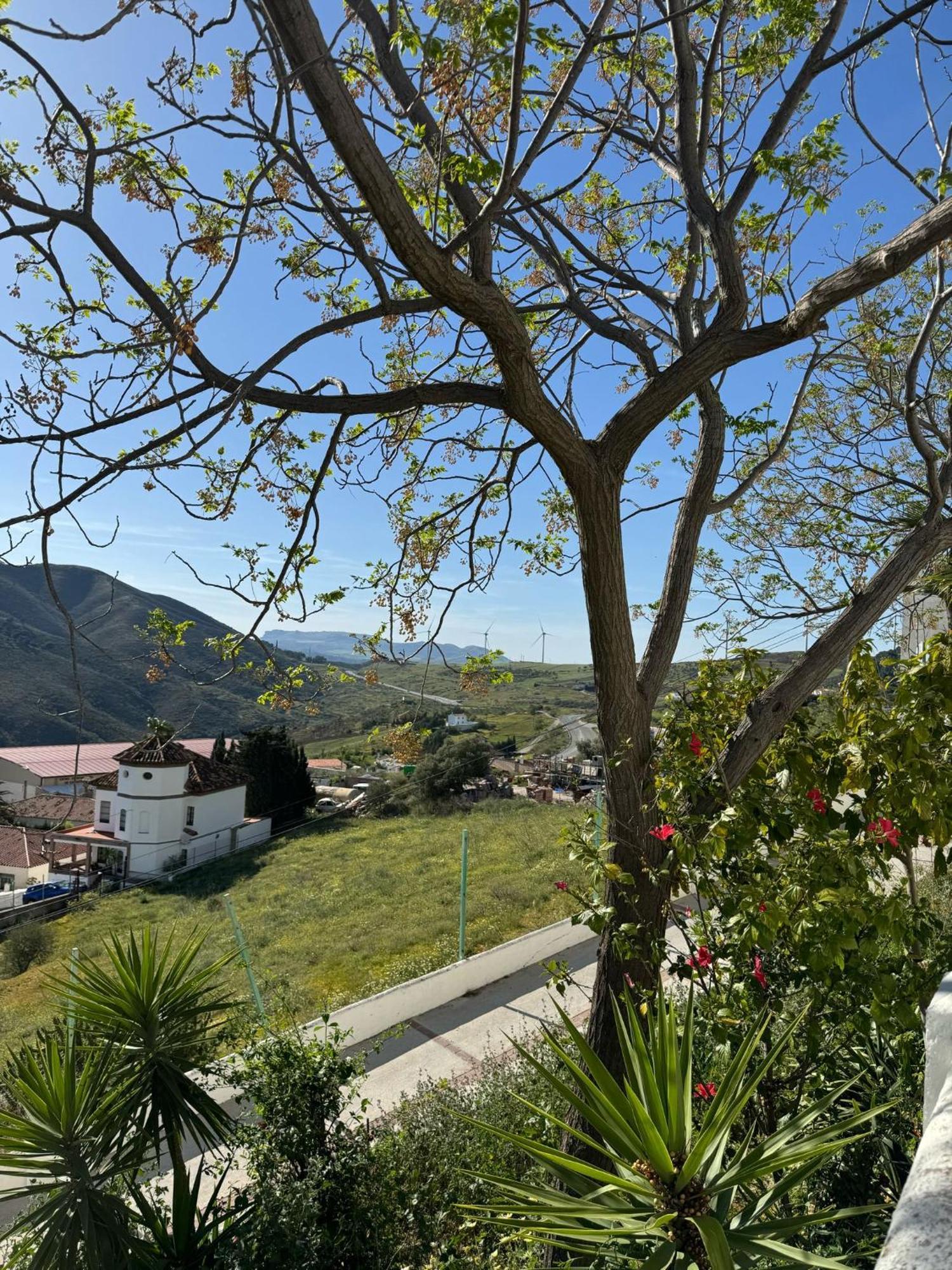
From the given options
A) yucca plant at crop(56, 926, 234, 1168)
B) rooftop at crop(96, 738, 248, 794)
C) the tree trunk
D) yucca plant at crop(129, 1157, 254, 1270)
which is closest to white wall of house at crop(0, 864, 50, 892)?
rooftop at crop(96, 738, 248, 794)

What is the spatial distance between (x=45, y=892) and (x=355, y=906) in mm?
17194

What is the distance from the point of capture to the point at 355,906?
528 inches

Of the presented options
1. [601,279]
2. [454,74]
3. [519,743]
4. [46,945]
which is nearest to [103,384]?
[454,74]

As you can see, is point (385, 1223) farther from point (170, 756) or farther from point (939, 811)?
point (170, 756)

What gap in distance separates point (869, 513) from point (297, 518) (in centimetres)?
652

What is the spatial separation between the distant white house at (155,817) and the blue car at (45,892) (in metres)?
1.19

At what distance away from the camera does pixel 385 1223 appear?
3309mm

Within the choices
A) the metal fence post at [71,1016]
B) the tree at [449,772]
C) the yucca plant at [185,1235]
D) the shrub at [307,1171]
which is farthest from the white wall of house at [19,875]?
the shrub at [307,1171]

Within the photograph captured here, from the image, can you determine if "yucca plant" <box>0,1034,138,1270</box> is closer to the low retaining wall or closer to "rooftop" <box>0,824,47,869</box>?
the low retaining wall

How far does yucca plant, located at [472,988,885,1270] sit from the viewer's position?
173 cm

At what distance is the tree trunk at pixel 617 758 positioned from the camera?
134 inches

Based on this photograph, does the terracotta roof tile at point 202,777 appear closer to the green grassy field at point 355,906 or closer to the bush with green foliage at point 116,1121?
the green grassy field at point 355,906

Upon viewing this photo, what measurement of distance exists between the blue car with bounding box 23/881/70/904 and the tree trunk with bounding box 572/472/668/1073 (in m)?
25.1

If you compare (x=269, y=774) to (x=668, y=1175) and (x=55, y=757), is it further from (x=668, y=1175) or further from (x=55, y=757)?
(x=668, y=1175)
